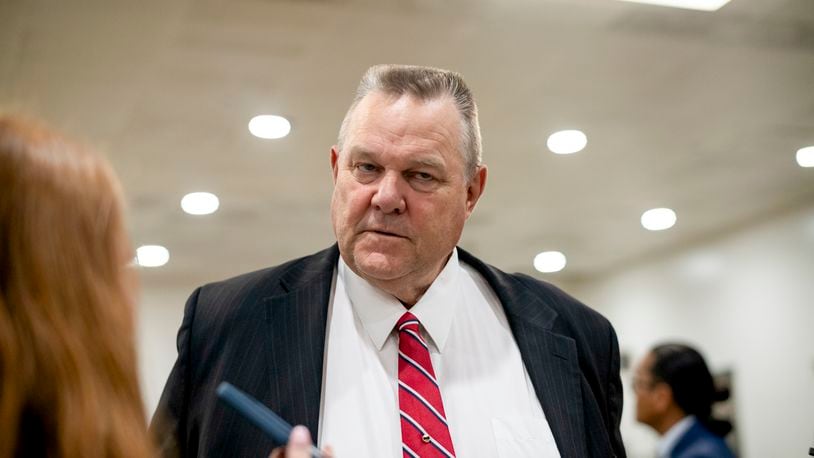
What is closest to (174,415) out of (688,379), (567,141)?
(688,379)

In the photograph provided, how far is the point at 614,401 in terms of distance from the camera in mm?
1791

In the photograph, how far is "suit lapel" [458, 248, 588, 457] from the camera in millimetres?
1638

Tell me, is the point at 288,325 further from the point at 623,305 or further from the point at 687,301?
the point at 623,305

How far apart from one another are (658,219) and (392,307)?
6.39 meters

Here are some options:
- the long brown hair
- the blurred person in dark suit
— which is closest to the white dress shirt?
the long brown hair

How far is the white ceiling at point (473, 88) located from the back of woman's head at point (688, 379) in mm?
1503

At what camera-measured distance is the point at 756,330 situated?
25.3 feet

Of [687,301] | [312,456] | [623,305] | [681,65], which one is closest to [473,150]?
[312,456]

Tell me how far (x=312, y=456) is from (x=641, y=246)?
8330 mm

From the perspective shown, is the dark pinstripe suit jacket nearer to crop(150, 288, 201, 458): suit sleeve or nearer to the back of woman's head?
crop(150, 288, 201, 458): suit sleeve

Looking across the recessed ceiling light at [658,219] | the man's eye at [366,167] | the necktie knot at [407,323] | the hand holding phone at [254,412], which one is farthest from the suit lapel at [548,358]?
the recessed ceiling light at [658,219]

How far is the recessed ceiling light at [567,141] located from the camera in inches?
218

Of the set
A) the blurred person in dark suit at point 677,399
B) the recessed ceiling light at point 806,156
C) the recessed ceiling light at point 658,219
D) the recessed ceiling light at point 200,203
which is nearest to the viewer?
the blurred person in dark suit at point 677,399

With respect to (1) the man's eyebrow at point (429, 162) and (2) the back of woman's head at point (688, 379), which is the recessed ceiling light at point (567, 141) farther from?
(1) the man's eyebrow at point (429, 162)
